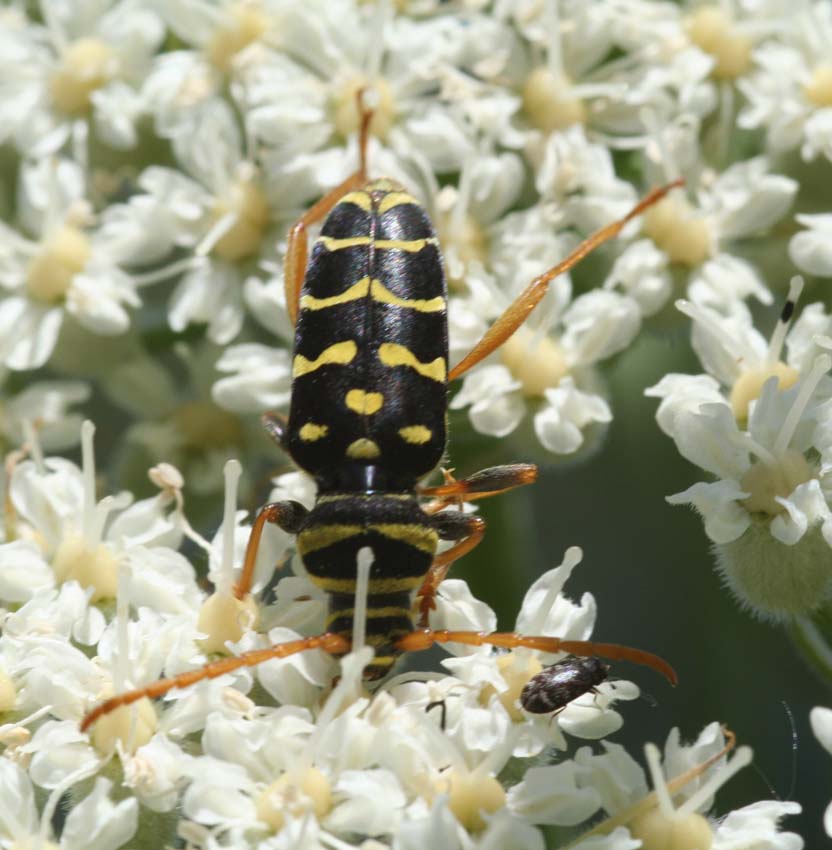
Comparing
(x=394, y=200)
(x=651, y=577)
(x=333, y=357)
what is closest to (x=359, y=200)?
(x=394, y=200)

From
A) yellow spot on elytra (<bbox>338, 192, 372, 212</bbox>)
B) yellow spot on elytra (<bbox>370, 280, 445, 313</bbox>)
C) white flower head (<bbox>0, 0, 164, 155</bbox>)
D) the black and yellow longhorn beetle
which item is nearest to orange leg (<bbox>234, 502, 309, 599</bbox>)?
the black and yellow longhorn beetle

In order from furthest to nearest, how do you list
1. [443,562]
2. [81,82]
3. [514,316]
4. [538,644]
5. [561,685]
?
[81,82] → [514,316] → [443,562] → [538,644] → [561,685]

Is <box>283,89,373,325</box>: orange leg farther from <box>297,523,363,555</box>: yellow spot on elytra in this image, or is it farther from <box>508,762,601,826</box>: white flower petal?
<box>508,762,601,826</box>: white flower petal

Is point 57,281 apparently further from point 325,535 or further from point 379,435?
point 325,535

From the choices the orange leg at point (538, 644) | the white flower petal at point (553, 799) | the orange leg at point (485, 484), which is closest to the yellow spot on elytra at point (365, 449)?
the orange leg at point (485, 484)

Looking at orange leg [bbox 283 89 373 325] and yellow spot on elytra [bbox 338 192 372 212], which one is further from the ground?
yellow spot on elytra [bbox 338 192 372 212]

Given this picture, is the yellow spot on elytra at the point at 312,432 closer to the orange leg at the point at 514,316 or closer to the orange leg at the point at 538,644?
the orange leg at the point at 514,316
